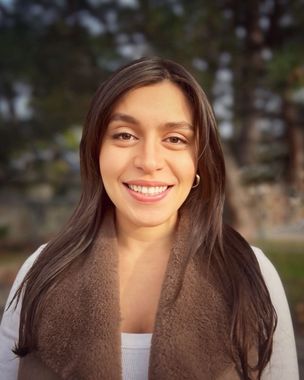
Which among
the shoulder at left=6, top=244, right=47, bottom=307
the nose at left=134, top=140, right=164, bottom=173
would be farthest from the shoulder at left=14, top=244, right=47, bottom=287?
the nose at left=134, top=140, right=164, bottom=173

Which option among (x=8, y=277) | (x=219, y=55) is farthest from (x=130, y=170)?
(x=8, y=277)

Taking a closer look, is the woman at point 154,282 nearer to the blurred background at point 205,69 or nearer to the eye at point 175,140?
the eye at point 175,140

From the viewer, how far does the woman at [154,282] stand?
1.13 meters

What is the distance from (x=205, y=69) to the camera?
4914mm

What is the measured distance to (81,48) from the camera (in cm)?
514

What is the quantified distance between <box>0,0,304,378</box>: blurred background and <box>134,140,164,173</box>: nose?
8.43 ft

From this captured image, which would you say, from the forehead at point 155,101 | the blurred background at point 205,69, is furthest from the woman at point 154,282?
the blurred background at point 205,69

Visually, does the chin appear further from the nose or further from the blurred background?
the blurred background

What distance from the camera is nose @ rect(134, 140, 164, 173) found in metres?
1.14

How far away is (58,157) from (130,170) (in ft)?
23.8

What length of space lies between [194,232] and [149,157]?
8.9 inches

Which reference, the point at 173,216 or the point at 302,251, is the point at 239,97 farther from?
the point at 173,216

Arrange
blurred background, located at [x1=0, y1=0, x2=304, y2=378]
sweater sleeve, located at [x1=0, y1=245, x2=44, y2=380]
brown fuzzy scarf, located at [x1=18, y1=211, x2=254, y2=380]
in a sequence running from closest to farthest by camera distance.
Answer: brown fuzzy scarf, located at [x1=18, y1=211, x2=254, y2=380] < sweater sleeve, located at [x1=0, y1=245, x2=44, y2=380] < blurred background, located at [x1=0, y1=0, x2=304, y2=378]

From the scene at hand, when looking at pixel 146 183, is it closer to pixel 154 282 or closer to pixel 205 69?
pixel 154 282
